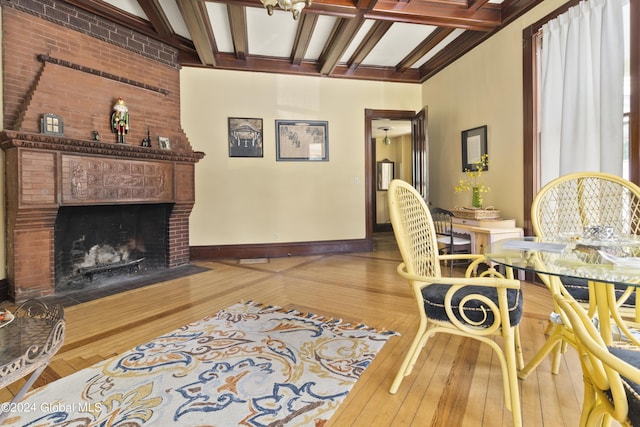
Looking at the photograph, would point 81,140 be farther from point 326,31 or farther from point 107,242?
point 326,31

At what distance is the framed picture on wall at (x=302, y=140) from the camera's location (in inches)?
194

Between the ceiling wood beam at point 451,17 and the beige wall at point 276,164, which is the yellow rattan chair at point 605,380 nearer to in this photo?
the ceiling wood beam at point 451,17

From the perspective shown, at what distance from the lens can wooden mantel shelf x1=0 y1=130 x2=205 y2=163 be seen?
2.72 m

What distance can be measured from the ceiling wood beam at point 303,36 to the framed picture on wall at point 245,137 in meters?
1.07

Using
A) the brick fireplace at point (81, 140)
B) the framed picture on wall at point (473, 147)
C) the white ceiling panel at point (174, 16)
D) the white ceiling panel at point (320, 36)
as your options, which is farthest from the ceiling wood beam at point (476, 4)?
the brick fireplace at point (81, 140)

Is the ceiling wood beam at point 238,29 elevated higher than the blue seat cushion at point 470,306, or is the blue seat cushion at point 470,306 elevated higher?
the ceiling wood beam at point 238,29

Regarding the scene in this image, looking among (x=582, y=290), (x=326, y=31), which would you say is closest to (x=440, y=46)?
(x=326, y=31)

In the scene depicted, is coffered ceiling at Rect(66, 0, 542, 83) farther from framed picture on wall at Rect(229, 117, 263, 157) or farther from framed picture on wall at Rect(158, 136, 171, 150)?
framed picture on wall at Rect(158, 136, 171, 150)

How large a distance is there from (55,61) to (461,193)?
16.3 ft

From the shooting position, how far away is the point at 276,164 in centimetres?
492

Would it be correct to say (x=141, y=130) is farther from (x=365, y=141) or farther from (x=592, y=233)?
(x=592, y=233)

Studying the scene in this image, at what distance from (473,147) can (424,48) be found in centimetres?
153

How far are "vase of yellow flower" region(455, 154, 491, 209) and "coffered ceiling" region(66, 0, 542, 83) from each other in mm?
1532

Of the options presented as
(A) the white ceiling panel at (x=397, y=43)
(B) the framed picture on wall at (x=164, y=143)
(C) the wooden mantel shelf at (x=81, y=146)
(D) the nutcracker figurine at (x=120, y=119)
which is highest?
(A) the white ceiling panel at (x=397, y=43)
